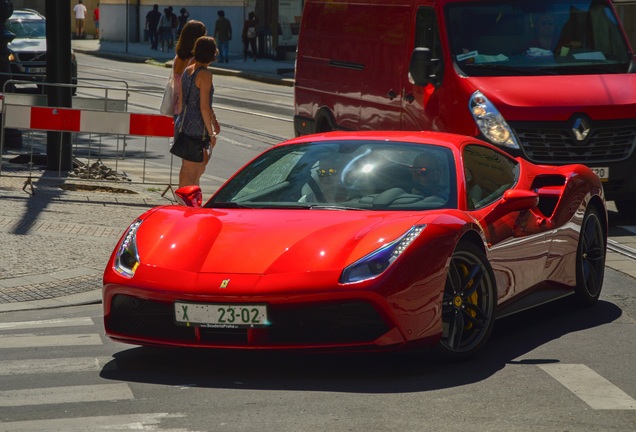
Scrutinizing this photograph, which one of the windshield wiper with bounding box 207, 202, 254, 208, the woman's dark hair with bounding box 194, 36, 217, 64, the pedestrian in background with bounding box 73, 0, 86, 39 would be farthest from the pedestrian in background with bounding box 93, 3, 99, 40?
the windshield wiper with bounding box 207, 202, 254, 208

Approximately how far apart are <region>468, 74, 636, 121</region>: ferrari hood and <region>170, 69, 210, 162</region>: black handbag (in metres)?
2.59

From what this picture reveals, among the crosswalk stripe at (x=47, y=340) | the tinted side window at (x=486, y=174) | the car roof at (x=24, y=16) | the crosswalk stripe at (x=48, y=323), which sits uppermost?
the tinted side window at (x=486, y=174)

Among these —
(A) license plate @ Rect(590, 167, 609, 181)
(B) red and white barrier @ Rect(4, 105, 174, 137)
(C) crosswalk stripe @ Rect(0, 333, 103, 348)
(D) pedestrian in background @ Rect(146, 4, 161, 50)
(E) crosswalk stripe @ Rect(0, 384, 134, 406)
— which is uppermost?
(E) crosswalk stripe @ Rect(0, 384, 134, 406)

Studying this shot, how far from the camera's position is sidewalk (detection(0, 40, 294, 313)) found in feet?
31.3

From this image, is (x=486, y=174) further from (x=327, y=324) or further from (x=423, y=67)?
(x=423, y=67)

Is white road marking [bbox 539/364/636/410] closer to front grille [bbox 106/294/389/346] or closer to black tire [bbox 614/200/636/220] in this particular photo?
front grille [bbox 106/294/389/346]

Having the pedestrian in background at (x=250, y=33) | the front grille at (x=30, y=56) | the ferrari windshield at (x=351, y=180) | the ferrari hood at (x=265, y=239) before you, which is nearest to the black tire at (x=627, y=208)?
the ferrari windshield at (x=351, y=180)

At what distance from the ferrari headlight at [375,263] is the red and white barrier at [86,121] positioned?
7838mm

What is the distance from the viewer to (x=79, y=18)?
232ft

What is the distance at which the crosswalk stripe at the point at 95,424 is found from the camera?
5.73 metres

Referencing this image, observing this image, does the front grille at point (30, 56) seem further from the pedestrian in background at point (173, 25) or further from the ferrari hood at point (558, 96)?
the pedestrian in background at point (173, 25)

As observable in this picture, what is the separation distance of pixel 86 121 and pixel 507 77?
14.5 feet

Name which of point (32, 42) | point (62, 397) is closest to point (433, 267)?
point (62, 397)

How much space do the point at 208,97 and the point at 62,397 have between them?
6.36m
